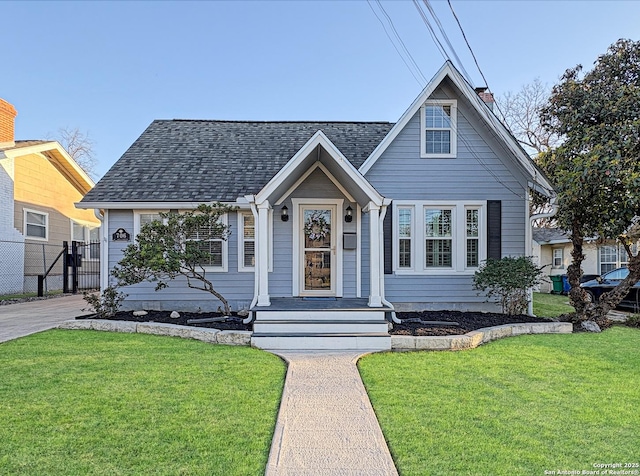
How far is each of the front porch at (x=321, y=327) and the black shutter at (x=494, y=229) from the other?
3.63 meters

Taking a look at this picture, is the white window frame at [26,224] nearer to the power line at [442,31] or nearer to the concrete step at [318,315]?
the concrete step at [318,315]

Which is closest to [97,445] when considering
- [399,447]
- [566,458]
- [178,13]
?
[399,447]

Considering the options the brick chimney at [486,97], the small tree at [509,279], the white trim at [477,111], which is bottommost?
the small tree at [509,279]

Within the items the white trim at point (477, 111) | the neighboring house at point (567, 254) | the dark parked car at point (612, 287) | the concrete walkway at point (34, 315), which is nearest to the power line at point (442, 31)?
the white trim at point (477, 111)

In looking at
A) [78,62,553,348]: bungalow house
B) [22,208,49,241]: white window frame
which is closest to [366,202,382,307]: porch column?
[78,62,553,348]: bungalow house

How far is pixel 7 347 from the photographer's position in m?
6.60

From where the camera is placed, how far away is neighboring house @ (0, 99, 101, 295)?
14359 millimetres

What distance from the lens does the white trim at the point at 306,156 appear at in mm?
7875

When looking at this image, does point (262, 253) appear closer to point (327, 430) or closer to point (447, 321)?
point (447, 321)

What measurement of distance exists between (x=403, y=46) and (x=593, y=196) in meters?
5.06

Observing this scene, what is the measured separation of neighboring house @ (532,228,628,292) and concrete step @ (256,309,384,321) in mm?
11173

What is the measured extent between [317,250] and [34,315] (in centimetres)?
727

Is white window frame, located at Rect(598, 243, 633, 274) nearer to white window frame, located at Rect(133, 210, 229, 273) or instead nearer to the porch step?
the porch step

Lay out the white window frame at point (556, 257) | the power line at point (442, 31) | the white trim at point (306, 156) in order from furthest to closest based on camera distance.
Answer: the white window frame at point (556, 257) → the white trim at point (306, 156) → the power line at point (442, 31)
